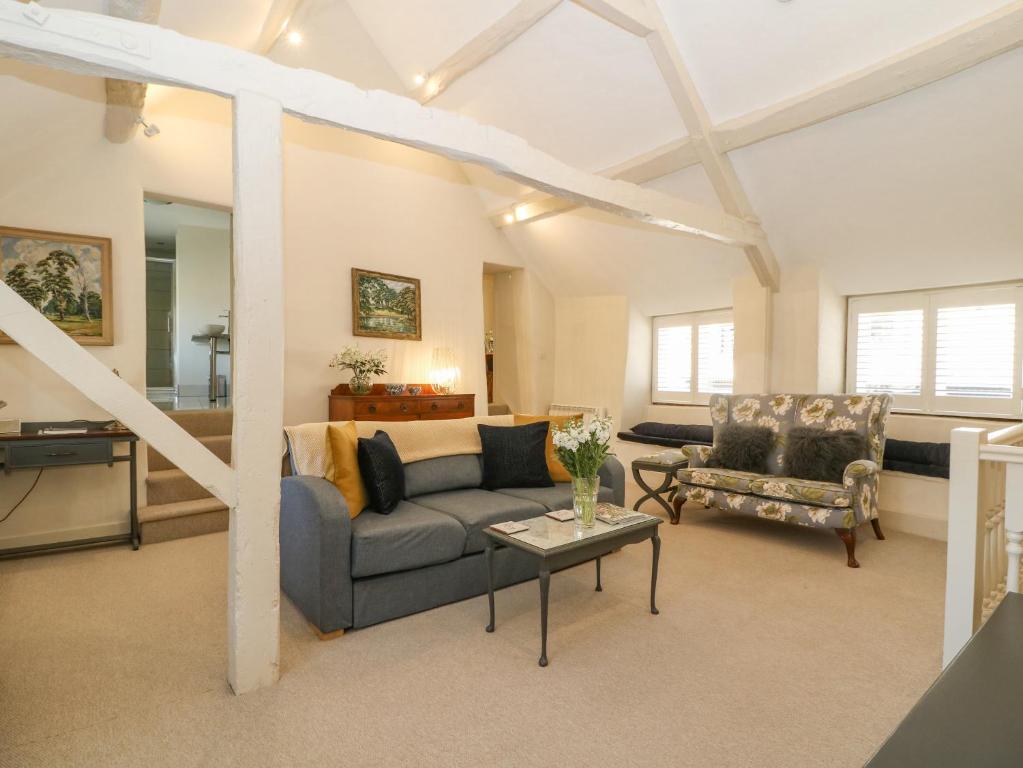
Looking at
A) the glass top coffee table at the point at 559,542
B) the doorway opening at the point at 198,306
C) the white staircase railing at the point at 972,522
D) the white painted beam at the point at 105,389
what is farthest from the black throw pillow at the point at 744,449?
the doorway opening at the point at 198,306

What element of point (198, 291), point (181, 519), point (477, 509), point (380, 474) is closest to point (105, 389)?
point (380, 474)

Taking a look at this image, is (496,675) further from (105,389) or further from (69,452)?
(69,452)

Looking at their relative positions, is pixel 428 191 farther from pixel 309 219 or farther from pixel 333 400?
pixel 333 400

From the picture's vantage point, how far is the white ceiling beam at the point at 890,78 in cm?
294

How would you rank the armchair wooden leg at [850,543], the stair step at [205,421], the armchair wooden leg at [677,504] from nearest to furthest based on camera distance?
the armchair wooden leg at [850,543] < the armchair wooden leg at [677,504] < the stair step at [205,421]

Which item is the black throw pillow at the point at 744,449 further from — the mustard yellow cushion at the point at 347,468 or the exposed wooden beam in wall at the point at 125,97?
the exposed wooden beam in wall at the point at 125,97

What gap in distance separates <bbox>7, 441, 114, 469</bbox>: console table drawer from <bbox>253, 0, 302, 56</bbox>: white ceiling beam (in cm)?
318

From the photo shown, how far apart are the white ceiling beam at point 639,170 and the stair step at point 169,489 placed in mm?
3866

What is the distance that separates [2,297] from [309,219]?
348 cm

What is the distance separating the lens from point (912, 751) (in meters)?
0.68

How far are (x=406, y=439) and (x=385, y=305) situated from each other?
2499 millimetres

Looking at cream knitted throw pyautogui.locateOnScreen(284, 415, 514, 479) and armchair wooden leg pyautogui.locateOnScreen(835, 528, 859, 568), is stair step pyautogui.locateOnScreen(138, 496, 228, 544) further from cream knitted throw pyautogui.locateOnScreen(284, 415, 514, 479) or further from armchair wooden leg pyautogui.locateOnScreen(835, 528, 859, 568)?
armchair wooden leg pyautogui.locateOnScreen(835, 528, 859, 568)

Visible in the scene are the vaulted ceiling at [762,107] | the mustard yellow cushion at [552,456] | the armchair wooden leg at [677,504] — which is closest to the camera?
the vaulted ceiling at [762,107]

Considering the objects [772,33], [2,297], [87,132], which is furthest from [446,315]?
[2,297]
